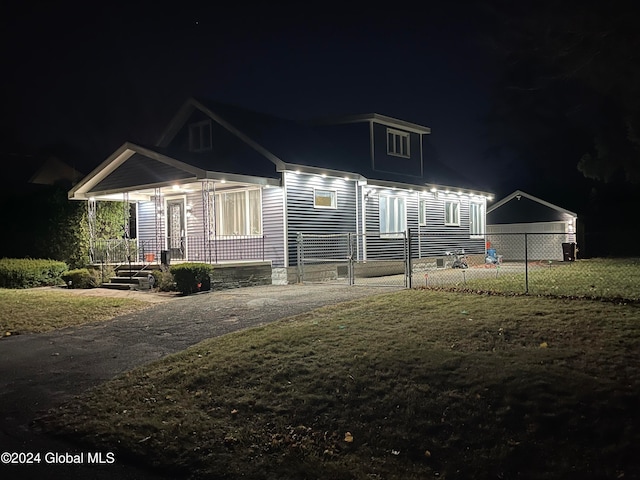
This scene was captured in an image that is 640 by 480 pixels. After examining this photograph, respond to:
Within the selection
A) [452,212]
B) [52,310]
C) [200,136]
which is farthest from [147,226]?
[452,212]

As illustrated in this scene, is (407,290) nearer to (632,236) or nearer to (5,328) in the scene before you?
(5,328)

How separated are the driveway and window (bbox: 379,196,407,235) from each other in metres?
7.32

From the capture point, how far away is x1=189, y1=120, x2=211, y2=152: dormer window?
20469 millimetres

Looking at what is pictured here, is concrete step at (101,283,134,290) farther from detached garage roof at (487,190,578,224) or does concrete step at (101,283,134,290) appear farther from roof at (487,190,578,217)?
roof at (487,190,578,217)

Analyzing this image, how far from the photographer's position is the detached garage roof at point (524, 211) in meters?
32.2

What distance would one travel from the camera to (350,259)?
611 inches

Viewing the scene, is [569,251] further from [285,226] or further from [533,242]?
[285,226]

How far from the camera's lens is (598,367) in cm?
636

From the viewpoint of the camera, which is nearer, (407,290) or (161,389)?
(161,389)

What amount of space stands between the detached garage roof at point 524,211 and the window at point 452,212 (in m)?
9.57

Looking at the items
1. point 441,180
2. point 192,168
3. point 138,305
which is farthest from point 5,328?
point 441,180

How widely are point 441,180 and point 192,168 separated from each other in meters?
12.9

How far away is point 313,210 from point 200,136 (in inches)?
215

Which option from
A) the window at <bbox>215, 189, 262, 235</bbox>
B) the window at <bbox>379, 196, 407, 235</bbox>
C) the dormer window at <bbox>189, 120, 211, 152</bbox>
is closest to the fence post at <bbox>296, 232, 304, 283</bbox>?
the window at <bbox>215, 189, 262, 235</bbox>
